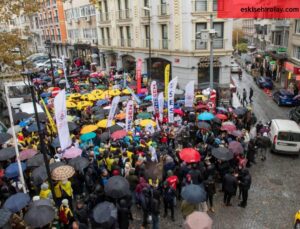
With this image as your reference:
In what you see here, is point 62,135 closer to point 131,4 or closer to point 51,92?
point 51,92

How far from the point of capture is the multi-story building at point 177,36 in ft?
86.5

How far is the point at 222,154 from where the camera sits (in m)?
11.5

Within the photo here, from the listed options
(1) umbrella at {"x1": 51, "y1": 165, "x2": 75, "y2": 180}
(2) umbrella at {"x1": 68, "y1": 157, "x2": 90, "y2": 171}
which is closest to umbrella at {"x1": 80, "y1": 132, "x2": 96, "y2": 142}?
(2) umbrella at {"x1": 68, "y1": 157, "x2": 90, "y2": 171}

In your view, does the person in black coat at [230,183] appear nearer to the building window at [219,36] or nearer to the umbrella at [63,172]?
the umbrella at [63,172]

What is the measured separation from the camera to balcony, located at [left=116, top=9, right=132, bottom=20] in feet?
111

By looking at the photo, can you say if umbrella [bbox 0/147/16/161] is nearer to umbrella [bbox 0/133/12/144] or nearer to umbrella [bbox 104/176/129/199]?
umbrella [bbox 0/133/12/144]

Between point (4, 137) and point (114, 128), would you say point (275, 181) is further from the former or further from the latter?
point (4, 137)

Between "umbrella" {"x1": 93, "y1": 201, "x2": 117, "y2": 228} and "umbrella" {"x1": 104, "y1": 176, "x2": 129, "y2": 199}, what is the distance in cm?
63

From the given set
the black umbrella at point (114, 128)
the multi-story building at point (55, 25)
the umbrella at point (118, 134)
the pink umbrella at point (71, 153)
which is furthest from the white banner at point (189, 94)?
the multi-story building at point (55, 25)

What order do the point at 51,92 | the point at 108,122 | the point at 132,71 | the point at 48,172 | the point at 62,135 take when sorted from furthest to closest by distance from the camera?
the point at 132,71 < the point at 51,92 < the point at 108,122 < the point at 62,135 < the point at 48,172

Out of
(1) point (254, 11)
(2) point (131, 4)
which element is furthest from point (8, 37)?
(2) point (131, 4)

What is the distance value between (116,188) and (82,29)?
45.7m

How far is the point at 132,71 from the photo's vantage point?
3691cm

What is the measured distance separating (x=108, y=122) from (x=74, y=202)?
437 centimetres
